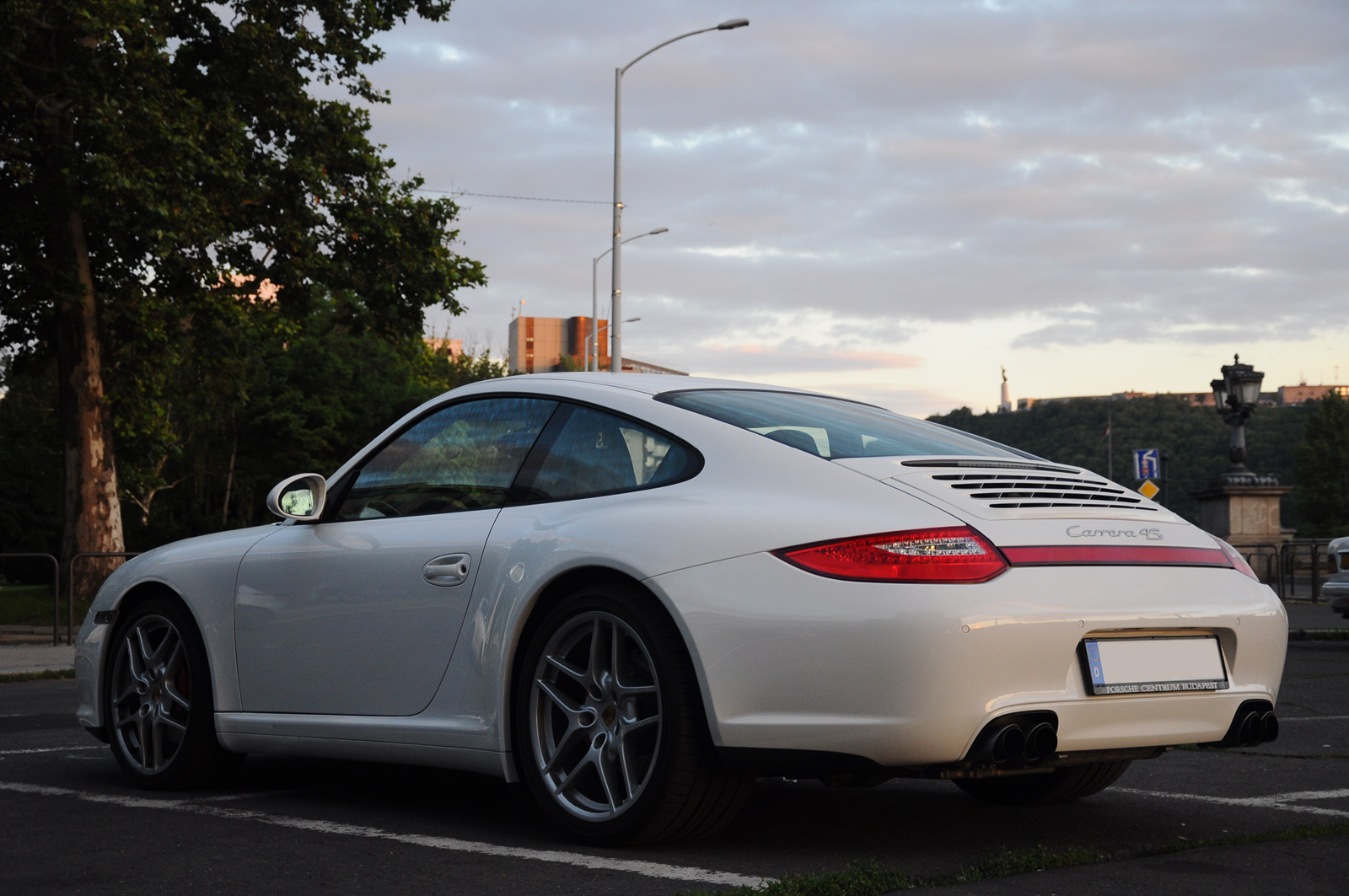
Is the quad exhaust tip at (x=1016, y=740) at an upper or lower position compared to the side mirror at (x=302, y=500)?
lower

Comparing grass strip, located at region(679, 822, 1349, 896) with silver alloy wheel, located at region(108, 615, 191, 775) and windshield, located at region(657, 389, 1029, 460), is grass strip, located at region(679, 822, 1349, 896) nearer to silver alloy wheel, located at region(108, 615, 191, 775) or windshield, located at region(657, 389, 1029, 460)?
windshield, located at region(657, 389, 1029, 460)

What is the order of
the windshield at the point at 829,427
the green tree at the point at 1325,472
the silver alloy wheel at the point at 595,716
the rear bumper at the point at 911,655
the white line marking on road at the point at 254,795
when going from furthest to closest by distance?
1. the green tree at the point at 1325,472
2. the white line marking on road at the point at 254,795
3. the windshield at the point at 829,427
4. the silver alloy wheel at the point at 595,716
5. the rear bumper at the point at 911,655

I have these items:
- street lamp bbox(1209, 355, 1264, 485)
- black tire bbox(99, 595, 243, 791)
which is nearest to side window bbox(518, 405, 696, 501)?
black tire bbox(99, 595, 243, 791)

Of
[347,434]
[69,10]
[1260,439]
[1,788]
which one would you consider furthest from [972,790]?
[1260,439]

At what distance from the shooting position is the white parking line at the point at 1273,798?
187 inches

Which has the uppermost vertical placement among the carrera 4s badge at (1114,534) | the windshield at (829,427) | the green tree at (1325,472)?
the windshield at (829,427)

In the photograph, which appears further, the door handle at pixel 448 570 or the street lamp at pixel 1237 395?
the street lamp at pixel 1237 395

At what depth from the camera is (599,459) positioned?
4.43 meters

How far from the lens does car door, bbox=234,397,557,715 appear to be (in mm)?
4551

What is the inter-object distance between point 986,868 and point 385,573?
2.11 metres

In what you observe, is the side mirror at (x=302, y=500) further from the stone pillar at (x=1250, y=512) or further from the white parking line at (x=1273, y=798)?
the stone pillar at (x=1250, y=512)

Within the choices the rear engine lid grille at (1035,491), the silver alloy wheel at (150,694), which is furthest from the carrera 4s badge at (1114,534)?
the silver alloy wheel at (150,694)

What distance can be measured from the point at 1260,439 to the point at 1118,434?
30.9m

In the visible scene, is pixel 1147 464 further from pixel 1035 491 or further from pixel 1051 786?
pixel 1035 491
